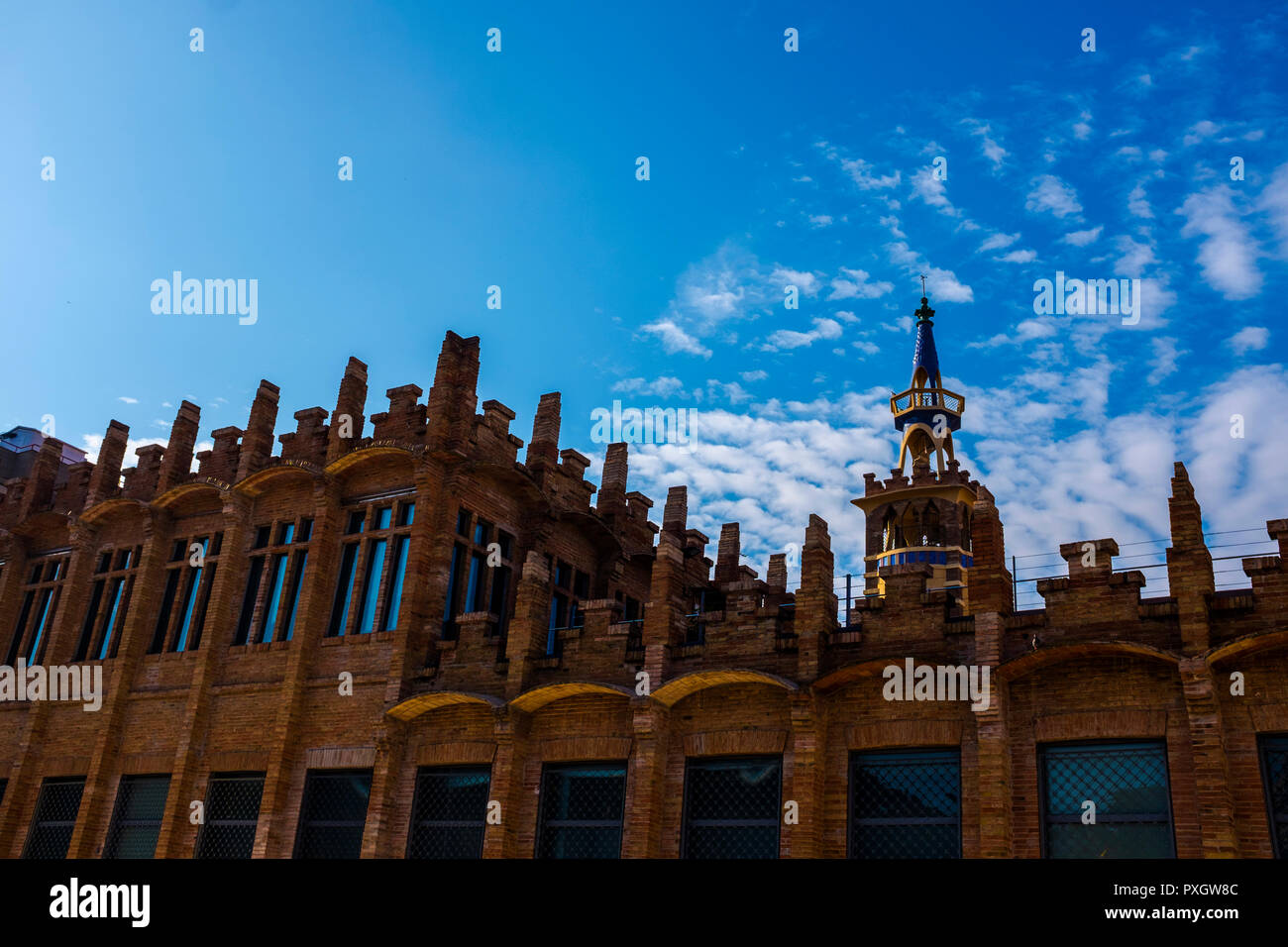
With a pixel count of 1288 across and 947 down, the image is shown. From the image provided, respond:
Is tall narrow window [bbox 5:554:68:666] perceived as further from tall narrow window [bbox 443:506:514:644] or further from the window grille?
the window grille

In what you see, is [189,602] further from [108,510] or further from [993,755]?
[993,755]

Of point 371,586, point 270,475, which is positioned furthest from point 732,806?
point 270,475

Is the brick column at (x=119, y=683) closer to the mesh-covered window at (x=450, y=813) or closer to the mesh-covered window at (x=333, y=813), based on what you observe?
the mesh-covered window at (x=333, y=813)

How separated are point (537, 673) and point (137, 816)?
9837mm

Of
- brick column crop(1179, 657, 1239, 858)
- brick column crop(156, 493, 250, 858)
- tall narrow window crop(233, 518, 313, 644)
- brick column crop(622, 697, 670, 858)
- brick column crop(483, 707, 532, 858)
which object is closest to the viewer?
brick column crop(1179, 657, 1239, 858)

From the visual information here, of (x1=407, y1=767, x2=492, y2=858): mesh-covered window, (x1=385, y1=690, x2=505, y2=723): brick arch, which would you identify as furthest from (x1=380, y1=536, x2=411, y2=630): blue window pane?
(x1=407, y1=767, x2=492, y2=858): mesh-covered window

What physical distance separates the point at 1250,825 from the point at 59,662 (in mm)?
24282

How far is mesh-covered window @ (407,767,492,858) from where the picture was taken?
62.3 feet

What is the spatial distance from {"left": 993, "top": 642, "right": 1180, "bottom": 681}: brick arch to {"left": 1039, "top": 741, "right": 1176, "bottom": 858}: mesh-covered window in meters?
1.07

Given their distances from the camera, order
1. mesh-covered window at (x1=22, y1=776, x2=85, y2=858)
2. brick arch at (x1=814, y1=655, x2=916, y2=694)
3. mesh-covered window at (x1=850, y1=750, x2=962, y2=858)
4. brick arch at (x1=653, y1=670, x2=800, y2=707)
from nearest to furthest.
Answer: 1. mesh-covered window at (x1=850, y1=750, x2=962, y2=858)
2. brick arch at (x1=814, y1=655, x2=916, y2=694)
3. brick arch at (x1=653, y1=670, x2=800, y2=707)
4. mesh-covered window at (x1=22, y1=776, x2=85, y2=858)

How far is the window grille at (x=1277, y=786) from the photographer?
1325cm

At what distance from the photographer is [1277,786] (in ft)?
44.3
